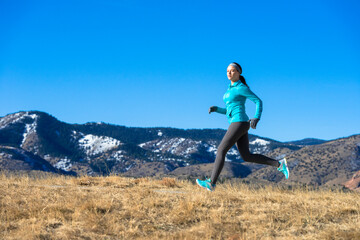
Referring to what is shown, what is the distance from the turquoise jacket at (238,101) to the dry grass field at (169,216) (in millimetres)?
1443

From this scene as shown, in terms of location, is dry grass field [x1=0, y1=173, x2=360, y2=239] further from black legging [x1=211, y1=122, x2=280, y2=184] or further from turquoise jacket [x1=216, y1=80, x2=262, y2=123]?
turquoise jacket [x1=216, y1=80, x2=262, y2=123]

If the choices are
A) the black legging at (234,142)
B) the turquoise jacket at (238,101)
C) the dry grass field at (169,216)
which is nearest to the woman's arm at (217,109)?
the turquoise jacket at (238,101)

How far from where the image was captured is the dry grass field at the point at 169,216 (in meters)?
5.21

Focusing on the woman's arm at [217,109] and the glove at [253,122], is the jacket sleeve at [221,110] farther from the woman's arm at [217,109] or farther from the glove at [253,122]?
the glove at [253,122]

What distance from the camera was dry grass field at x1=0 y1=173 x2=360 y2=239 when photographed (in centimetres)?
521

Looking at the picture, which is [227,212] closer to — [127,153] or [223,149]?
[223,149]

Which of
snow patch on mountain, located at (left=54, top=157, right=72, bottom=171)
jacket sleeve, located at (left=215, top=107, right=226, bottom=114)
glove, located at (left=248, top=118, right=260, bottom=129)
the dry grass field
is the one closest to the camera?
the dry grass field

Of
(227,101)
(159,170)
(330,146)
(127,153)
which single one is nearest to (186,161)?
(127,153)

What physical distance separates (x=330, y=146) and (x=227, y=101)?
12868 centimetres

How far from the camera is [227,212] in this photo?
19.6 ft

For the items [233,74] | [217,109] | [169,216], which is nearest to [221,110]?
[217,109]

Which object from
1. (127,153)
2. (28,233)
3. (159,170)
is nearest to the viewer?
(28,233)

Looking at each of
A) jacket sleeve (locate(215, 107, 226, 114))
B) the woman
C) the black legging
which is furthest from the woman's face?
the black legging

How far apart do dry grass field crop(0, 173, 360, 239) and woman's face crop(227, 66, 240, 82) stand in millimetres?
2176
